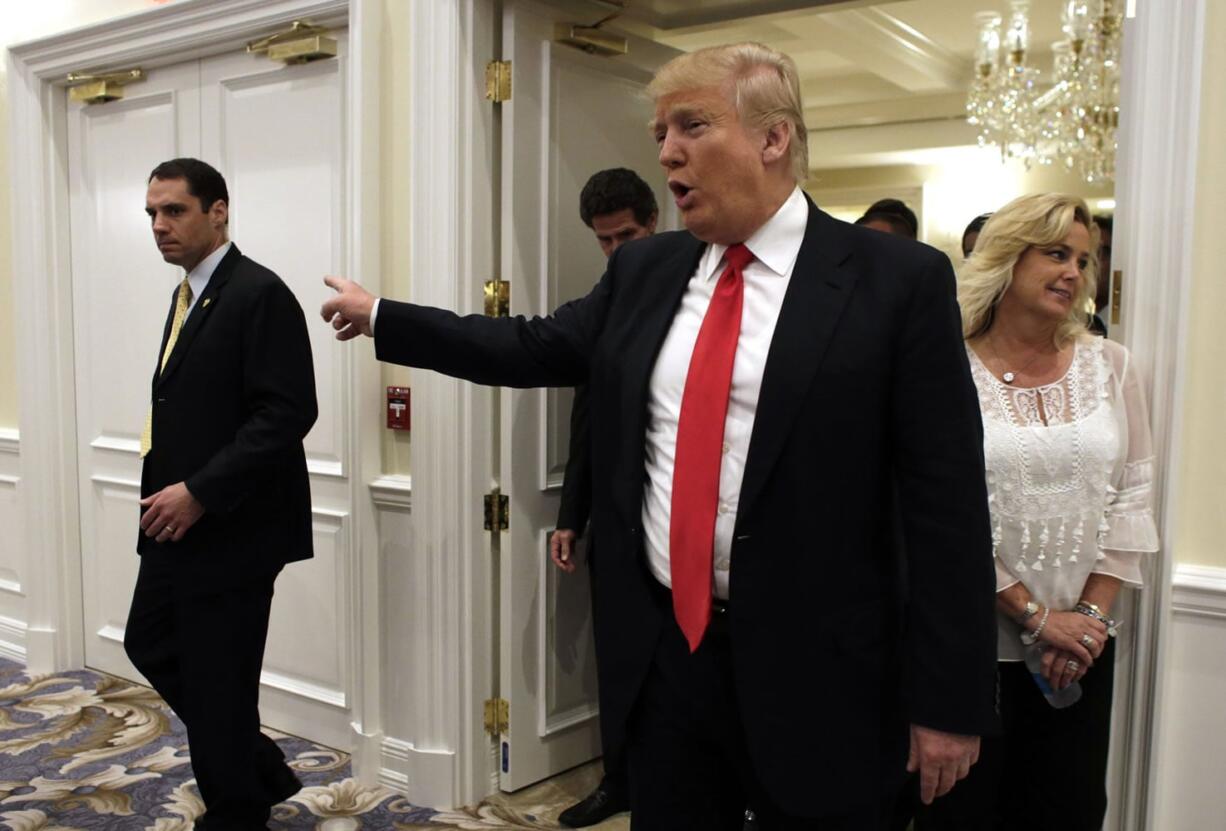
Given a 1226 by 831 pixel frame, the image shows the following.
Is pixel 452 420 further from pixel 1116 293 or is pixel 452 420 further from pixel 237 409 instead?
pixel 1116 293

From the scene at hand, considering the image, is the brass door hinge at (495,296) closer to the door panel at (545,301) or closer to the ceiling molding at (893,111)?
the door panel at (545,301)

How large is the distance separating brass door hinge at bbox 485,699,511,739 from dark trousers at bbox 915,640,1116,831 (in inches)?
53.2

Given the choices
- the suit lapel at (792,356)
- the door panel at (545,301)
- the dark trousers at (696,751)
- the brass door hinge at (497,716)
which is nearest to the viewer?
the suit lapel at (792,356)

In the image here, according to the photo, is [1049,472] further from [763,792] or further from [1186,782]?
[763,792]

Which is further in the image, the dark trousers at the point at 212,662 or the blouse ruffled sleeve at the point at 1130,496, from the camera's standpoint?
the dark trousers at the point at 212,662

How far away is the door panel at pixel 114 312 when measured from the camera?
3840 millimetres

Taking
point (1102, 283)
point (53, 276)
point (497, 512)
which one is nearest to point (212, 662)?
point (497, 512)

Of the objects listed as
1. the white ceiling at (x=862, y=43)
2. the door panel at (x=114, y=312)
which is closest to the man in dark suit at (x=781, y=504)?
the white ceiling at (x=862, y=43)

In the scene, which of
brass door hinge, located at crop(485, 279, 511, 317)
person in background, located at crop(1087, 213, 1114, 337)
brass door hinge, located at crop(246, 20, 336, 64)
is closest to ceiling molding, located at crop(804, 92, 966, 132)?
person in background, located at crop(1087, 213, 1114, 337)

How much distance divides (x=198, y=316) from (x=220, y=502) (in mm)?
470

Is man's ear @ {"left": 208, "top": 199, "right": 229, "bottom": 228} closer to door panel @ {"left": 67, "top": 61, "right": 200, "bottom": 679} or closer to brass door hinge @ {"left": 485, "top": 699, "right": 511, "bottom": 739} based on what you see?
door panel @ {"left": 67, "top": 61, "right": 200, "bottom": 679}

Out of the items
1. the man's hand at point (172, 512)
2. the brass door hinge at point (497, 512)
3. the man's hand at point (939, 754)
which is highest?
the man's hand at point (172, 512)

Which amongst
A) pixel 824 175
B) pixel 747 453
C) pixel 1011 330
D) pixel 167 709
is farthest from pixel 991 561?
pixel 824 175

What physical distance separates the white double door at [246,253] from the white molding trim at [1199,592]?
222 centimetres
